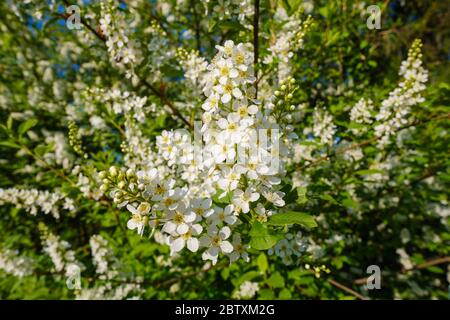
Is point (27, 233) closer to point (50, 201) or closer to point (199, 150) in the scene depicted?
point (50, 201)

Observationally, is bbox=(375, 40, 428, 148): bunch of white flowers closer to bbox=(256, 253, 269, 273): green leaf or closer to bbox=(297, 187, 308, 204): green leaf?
bbox=(297, 187, 308, 204): green leaf

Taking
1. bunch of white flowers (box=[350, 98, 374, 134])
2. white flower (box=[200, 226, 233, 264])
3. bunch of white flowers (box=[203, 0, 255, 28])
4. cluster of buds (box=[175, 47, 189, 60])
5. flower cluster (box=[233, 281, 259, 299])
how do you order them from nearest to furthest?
white flower (box=[200, 226, 233, 264])
bunch of white flowers (box=[203, 0, 255, 28])
cluster of buds (box=[175, 47, 189, 60])
bunch of white flowers (box=[350, 98, 374, 134])
flower cluster (box=[233, 281, 259, 299])

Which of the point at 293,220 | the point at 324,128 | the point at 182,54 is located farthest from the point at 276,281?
the point at 182,54

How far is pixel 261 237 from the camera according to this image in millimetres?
1720

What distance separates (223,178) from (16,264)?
327 centimetres

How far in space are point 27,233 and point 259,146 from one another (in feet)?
17.5

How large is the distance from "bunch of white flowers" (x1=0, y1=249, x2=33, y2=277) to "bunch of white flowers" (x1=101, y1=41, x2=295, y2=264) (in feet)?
9.33

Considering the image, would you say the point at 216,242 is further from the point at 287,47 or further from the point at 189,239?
the point at 287,47

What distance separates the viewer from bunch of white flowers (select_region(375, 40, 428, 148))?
2.97 meters

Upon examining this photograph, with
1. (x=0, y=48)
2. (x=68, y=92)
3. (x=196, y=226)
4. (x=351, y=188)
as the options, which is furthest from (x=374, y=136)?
(x=0, y=48)

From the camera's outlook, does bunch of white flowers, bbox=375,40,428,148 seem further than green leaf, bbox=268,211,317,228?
Yes

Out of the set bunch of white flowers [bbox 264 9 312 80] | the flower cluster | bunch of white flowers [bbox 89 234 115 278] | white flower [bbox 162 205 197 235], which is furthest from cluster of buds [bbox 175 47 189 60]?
the flower cluster

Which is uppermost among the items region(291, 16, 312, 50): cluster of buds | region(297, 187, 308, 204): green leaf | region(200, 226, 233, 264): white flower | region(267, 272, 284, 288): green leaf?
region(291, 16, 312, 50): cluster of buds

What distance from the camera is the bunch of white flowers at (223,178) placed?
1762 mm
